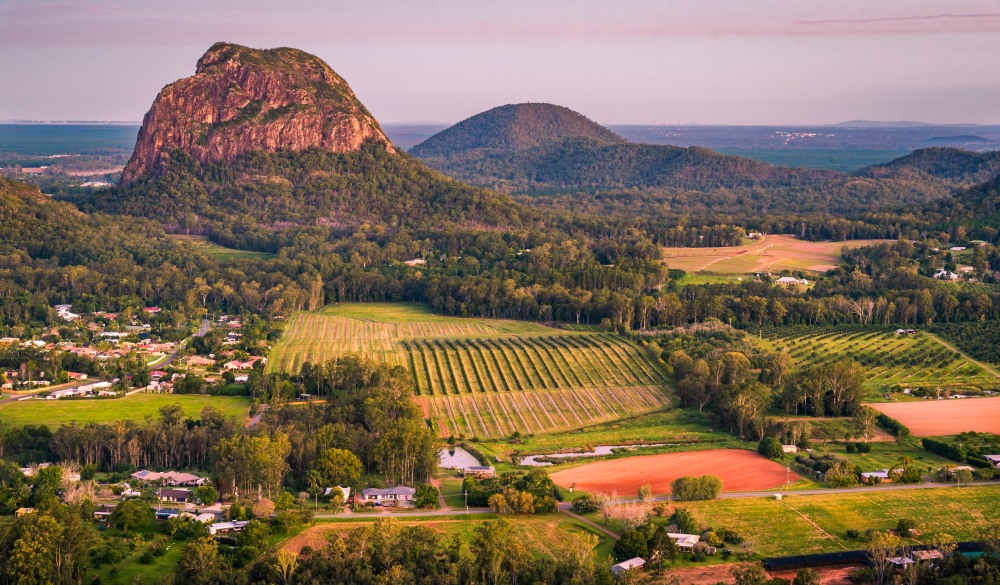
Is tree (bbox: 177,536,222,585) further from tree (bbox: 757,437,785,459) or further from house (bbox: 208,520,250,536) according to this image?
tree (bbox: 757,437,785,459)

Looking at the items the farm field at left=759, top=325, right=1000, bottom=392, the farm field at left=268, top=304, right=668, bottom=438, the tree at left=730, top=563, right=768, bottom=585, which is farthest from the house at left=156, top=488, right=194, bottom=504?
the farm field at left=759, top=325, right=1000, bottom=392

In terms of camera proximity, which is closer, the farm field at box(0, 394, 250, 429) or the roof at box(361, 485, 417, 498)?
the roof at box(361, 485, 417, 498)

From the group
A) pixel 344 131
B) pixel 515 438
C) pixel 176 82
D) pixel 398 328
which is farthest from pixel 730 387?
pixel 176 82

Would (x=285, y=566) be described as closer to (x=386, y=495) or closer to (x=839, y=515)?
(x=386, y=495)

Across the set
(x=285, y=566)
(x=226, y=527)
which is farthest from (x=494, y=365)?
(x=285, y=566)

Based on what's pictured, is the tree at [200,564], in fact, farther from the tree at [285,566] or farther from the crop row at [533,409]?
the crop row at [533,409]

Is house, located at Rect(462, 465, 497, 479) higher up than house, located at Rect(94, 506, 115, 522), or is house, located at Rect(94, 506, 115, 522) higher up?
house, located at Rect(94, 506, 115, 522)

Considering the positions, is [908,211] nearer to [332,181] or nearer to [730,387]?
[332,181]
